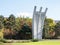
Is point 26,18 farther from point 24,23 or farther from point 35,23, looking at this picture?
point 35,23

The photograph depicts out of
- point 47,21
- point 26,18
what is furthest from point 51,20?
point 26,18

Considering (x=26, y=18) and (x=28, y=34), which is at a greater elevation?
(x=26, y=18)

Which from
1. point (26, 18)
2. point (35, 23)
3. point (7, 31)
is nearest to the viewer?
point (35, 23)

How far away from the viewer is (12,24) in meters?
58.6

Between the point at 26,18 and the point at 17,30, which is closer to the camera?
the point at 17,30

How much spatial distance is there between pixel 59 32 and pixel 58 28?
3.76 ft

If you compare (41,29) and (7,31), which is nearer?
(41,29)

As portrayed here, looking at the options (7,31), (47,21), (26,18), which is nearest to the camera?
(7,31)

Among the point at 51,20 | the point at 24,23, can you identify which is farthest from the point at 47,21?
the point at 24,23

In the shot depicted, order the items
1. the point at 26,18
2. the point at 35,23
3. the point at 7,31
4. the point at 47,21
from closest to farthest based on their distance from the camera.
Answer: the point at 35,23
the point at 7,31
the point at 47,21
the point at 26,18

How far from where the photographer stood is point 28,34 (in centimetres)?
5712

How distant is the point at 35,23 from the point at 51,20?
39.3ft

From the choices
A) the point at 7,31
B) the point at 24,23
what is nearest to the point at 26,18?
the point at 24,23

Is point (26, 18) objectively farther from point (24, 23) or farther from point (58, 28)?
point (58, 28)
